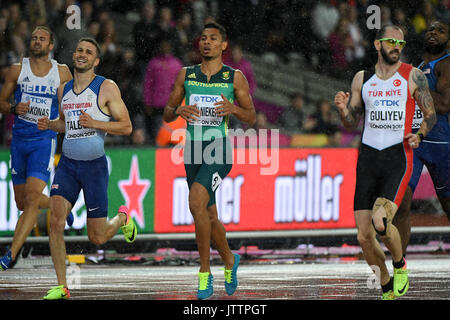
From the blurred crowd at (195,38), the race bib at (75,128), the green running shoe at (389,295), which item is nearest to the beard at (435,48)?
the blurred crowd at (195,38)

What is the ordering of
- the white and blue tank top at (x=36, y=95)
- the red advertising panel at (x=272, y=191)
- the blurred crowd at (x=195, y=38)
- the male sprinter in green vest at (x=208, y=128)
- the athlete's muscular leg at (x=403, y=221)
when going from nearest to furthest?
1. the male sprinter in green vest at (x=208, y=128)
2. the athlete's muscular leg at (x=403, y=221)
3. the white and blue tank top at (x=36, y=95)
4. the red advertising panel at (x=272, y=191)
5. the blurred crowd at (x=195, y=38)

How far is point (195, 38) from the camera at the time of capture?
13.1m

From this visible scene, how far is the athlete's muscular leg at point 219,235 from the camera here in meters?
8.97

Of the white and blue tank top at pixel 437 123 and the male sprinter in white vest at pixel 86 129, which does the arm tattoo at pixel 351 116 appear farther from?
the male sprinter in white vest at pixel 86 129

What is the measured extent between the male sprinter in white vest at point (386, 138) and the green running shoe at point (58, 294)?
2.46 m

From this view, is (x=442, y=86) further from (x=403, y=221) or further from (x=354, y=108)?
(x=354, y=108)

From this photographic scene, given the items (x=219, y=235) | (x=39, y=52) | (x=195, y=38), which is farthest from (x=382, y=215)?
(x=195, y=38)

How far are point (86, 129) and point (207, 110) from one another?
1.05 meters

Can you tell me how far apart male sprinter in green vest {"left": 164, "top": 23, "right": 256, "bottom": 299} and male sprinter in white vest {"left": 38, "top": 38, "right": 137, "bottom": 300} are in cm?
57

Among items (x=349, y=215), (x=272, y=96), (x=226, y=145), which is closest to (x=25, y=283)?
(x=226, y=145)

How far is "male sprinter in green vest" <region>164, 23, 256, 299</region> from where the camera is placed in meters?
8.79

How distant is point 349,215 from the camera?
39.8 ft

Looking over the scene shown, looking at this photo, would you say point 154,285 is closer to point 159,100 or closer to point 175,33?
point 159,100

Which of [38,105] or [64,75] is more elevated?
[64,75]
